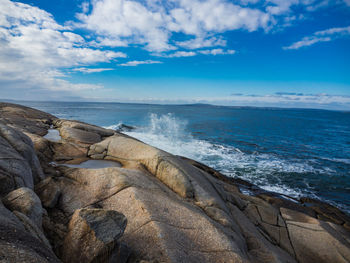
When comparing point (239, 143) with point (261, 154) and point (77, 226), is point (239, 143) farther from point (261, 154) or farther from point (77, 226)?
point (77, 226)

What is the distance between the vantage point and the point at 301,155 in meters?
26.1

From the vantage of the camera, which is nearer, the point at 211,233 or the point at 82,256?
Result: the point at 82,256

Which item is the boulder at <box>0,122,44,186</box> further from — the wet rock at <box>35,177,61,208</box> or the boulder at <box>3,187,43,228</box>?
the boulder at <box>3,187,43,228</box>

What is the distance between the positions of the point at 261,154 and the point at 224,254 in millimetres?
23646

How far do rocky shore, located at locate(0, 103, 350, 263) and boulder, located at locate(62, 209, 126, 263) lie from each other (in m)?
0.02

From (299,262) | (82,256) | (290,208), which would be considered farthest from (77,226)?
(290,208)

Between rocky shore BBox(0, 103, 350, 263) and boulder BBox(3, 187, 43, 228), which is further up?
boulder BBox(3, 187, 43, 228)

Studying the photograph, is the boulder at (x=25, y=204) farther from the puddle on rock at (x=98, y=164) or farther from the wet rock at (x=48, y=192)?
the puddle on rock at (x=98, y=164)

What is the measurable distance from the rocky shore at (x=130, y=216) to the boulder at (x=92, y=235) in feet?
0.06

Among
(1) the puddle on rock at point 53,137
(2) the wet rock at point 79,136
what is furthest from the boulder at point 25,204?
(1) the puddle on rock at point 53,137

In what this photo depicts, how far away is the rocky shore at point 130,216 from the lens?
151 inches

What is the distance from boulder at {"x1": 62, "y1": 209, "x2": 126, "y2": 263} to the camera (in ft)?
12.2

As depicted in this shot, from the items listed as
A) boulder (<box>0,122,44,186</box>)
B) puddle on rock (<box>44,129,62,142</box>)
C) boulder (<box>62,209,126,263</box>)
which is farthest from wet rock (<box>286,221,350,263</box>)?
puddle on rock (<box>44,129,62,142</box>)

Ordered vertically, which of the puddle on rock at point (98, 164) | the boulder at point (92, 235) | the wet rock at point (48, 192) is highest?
the boulder at point (92, 235)
